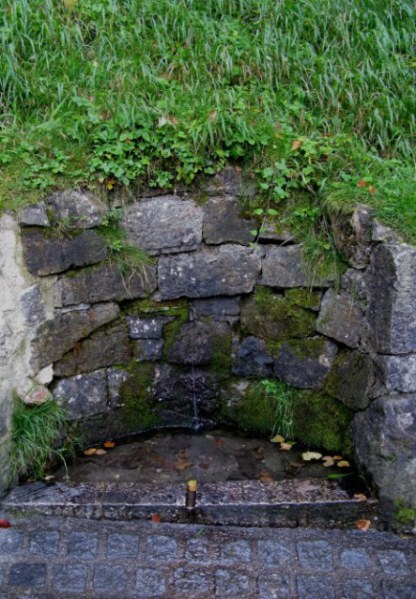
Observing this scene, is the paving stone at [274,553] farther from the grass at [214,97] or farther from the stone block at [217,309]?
the grass at [214,97]

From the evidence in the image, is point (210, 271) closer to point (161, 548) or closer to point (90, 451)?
point (90, 451)

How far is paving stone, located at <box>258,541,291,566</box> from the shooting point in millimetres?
3102

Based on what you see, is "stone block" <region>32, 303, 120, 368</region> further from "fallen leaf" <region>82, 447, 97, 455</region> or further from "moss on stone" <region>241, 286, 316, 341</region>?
"moss on stone" <region>241, 286, 316, 341</region>

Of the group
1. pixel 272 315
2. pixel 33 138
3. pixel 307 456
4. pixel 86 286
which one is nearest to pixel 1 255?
pixel 86 286

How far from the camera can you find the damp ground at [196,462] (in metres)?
3.79

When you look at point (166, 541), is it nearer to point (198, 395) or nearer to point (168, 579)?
point (168, 579)

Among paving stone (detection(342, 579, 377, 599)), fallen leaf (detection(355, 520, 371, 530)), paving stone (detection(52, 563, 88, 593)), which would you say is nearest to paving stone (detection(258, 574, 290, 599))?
paving stone (detection(342, 579, 377, 599))

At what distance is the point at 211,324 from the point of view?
420 cm

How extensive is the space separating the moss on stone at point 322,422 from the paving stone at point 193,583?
48.0 inches

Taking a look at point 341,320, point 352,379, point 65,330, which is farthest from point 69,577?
point 341,320

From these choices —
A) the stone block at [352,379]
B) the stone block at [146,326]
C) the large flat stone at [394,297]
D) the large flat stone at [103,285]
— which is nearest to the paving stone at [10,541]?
the large flat stone at [103,285]

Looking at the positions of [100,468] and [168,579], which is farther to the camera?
[100,468]

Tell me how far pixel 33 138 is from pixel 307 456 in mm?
2350

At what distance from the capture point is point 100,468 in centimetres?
388
